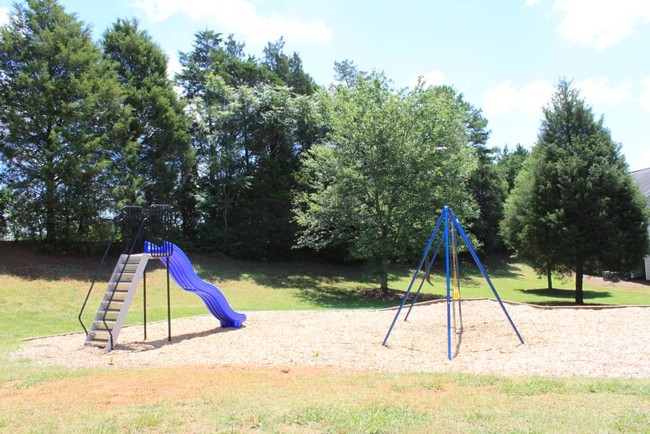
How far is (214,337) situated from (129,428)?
19.9 ft

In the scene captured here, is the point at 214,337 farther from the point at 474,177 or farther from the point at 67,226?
the point at 474,177

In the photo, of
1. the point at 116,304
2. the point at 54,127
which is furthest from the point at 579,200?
the point at 54,127

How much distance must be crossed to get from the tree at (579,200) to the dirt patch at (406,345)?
5636mm

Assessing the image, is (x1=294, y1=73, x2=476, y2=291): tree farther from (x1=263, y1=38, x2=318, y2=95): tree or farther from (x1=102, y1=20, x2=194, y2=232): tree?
(x1=263, y1=38, x2=318, y2=95): tree

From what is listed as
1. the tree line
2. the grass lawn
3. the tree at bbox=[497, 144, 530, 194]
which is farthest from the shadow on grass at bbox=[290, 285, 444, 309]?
the tree at bbox=[497, 144, 530, 194]

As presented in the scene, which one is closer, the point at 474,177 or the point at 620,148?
the point at 620,148

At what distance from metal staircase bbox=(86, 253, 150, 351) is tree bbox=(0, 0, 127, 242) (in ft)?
40.8

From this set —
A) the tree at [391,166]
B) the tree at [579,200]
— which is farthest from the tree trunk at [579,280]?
the tree at [391,166]

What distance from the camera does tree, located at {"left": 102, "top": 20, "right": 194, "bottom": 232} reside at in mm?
25016

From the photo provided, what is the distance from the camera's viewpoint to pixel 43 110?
20672mm

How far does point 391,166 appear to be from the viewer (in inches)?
785

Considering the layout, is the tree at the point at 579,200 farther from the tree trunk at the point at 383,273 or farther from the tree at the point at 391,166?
the tree trunk at the point at 383,273

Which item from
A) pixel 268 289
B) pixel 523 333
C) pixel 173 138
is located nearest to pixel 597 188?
pixel 523 333

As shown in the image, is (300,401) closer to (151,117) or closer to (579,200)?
(579,200)
